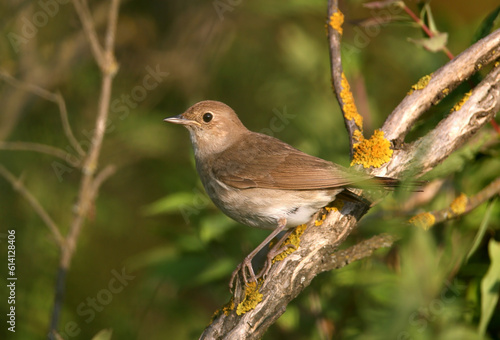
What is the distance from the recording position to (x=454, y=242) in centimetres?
329

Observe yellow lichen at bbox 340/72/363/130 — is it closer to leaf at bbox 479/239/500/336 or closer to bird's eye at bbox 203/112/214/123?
leaf at bbox 479/239/500/336

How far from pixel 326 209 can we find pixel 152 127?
263 cm

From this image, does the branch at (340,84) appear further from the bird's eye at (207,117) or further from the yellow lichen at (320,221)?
the bird's eye at (207,117)

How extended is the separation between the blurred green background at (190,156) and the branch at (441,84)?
10.3 inches

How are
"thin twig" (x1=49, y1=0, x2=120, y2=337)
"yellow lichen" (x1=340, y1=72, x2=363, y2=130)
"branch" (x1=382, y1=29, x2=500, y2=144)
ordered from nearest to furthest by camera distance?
"branch" (x1=382, y1=29, x2=500, y2=144) < "yellow lichen" (x1=340, y1=72, x2=363, y2=130) < "thin twig" (x1=49, y1=0, x2=120, y2=337)

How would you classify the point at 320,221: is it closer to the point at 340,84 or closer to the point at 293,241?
the point at 293,241

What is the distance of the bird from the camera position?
319cm

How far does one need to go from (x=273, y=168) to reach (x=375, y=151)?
78 cm

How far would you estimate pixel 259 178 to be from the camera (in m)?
3.52

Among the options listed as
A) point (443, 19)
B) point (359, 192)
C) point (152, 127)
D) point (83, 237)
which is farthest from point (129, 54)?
point (359, 192)

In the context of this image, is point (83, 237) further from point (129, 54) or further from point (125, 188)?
point (129, 54)

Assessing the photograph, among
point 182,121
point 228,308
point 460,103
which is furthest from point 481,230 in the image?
point 182,121

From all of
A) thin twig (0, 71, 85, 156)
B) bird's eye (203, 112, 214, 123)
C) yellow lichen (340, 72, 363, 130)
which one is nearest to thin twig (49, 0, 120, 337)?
thin twig (0, 71, 85, 156)

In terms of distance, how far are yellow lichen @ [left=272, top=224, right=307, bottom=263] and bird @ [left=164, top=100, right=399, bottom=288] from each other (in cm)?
4
